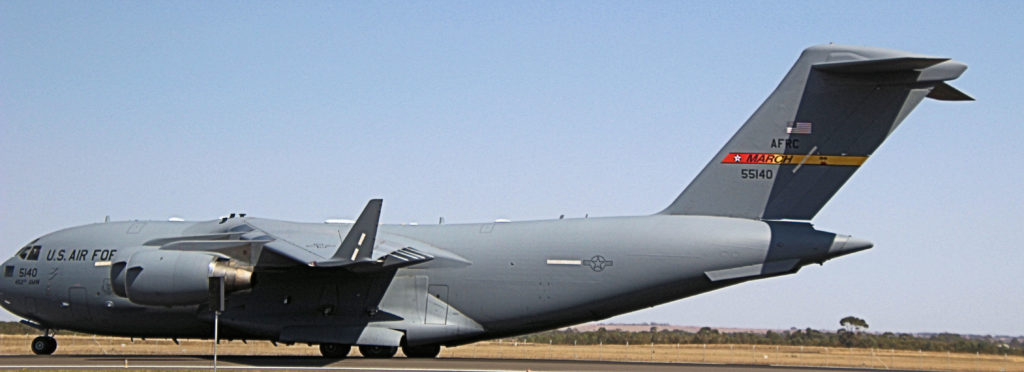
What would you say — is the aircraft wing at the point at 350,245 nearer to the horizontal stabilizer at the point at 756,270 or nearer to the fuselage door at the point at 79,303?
the fuselage door at the point at 79,303

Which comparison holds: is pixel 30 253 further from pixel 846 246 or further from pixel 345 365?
pixel 846 246

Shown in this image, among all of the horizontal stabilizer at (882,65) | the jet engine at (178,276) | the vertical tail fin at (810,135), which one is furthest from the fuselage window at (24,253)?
the horizontal stabilizer at (882,65)

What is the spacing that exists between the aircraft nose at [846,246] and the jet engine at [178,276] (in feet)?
31.5

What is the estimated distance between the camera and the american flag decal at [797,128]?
18.2 metres

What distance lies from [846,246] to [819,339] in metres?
17.4

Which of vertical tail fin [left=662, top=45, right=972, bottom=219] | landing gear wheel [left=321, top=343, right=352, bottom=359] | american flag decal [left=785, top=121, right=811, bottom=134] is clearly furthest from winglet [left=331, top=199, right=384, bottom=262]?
american flag decal [left=785, top=121, right=811, bottom=134]

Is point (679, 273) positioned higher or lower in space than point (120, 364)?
higher

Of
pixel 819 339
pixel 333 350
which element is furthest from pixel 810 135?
pixel 819 339

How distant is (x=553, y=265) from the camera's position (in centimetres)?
1900

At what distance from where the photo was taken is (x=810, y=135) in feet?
59.8

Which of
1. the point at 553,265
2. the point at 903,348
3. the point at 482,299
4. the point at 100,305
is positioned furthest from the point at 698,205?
the point at 903,348

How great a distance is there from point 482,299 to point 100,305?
24.2 feet

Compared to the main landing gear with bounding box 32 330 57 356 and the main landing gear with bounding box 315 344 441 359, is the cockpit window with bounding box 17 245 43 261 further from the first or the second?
the main landing gear with bounding box 315 344 441 359

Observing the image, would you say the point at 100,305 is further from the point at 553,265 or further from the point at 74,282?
the point at 553,265
